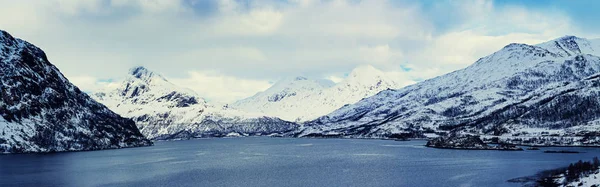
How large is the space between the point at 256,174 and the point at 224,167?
105ft

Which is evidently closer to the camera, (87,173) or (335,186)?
(335,186)

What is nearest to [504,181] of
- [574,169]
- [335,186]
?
[574,169]

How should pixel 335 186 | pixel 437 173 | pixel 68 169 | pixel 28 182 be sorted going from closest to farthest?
pixel 335 186 → pixel 28 182 → pixel 437 173 → pixel 68 169

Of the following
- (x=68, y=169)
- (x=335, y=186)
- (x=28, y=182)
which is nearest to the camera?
(x=335, y=186)

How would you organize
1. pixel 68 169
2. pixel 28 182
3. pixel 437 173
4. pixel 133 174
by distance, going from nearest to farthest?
1. pixel 28 182
2. pixel 437 173
3. pixel 133 174
4. pixel 68 169

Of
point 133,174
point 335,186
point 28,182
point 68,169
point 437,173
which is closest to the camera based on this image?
point 335,186

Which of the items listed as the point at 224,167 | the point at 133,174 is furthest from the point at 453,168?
the point at 133,174

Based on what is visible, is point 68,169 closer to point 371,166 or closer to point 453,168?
point 371,166

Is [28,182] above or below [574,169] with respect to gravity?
below

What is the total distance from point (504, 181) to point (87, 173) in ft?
432

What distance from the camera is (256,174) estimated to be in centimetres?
15800

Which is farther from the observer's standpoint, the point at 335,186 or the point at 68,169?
the point at 68,169

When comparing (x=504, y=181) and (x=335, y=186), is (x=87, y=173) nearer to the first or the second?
(x=335, y=186)

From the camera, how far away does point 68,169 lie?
177m
